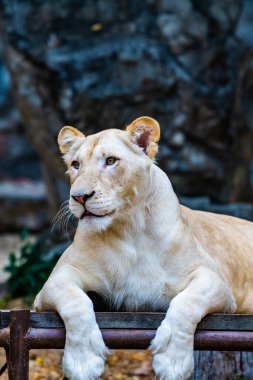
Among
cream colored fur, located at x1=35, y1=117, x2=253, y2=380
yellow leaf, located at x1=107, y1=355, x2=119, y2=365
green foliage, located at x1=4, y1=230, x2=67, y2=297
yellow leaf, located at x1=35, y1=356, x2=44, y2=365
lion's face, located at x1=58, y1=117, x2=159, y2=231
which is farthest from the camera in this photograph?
green foliage, located at x1=4, y1=230, x2=67, y2=297

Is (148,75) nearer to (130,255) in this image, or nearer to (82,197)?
(130,255)

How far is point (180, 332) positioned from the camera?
3578 millimetres

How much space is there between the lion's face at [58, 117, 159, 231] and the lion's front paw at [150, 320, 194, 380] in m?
0.64

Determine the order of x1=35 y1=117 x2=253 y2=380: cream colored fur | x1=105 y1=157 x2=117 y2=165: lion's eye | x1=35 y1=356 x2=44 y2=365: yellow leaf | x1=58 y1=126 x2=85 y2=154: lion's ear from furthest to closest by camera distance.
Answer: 1. x1=35 y1=356 x2=44 y2=365: yellow leaf
2. x1=58 y1=126 x2=85 y2=154: lion's ear
3. x1=105 y1=157 x2=117 y2=165: lion's eye
4. x1=35 y1=117 x2=253 y2=380: cream colored fur

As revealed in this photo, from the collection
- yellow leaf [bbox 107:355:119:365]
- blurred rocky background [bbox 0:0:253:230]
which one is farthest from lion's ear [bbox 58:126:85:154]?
blurred rocky background [bbox 0:0:253:230]

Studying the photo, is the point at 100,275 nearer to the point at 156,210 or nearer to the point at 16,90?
the point at 156,210

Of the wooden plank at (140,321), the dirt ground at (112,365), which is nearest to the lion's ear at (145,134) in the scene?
the wooden plank at (140,321)

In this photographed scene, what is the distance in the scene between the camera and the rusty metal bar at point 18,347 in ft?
12.0

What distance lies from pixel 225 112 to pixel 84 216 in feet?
17.0

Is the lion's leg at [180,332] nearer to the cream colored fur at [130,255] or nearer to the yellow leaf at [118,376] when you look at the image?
the cream colored fur at [130,255]

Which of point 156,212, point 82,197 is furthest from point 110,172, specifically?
point 156,212

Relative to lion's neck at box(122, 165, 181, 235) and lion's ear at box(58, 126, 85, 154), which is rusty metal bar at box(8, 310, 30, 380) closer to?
lion's neck at box(122, 165, 181, 235)

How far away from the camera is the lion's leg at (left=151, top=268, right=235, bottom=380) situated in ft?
11.5

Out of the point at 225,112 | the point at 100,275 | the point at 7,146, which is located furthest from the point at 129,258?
the point at 7,146
